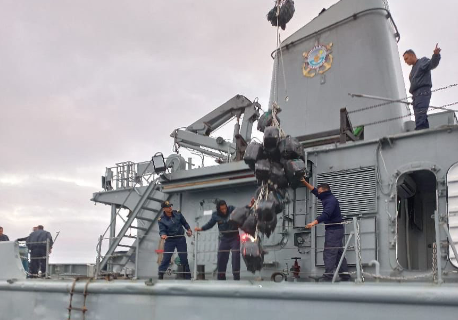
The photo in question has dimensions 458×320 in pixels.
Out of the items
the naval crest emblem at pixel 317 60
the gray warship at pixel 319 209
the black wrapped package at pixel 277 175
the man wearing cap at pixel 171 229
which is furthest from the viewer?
the naval crest emblem at pixel 317 60

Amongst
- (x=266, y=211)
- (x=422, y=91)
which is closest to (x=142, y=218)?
(x=266, y=211)

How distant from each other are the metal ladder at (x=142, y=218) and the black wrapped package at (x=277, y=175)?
3569 mm

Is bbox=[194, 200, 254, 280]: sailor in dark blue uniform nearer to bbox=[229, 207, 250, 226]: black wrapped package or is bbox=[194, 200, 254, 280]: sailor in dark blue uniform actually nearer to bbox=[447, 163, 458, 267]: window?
bbox=[229, 207, 250, 226]: black wrapped package

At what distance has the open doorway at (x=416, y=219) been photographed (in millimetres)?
7102

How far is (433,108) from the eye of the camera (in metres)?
6.68

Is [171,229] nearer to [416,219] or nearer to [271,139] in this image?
[271,139]

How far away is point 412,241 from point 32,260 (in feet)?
21.6

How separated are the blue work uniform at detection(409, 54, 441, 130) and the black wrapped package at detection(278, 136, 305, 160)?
5.38 ft

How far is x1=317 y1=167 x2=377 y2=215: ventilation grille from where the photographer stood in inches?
267

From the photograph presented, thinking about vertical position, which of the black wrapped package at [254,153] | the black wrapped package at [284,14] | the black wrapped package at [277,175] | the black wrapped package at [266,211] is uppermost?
the black wrapped package at [284,14]

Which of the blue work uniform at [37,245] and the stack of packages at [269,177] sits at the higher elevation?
the stack of packages at [269,177]

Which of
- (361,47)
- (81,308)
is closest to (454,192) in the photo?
(361,47)

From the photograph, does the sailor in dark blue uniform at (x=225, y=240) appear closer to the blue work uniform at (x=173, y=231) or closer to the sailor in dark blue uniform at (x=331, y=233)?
the blue work uniform at (x=173, y=231)

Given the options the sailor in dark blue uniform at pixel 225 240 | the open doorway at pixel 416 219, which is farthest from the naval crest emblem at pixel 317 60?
the sailor in dark blue uniform at pixel 225 240
